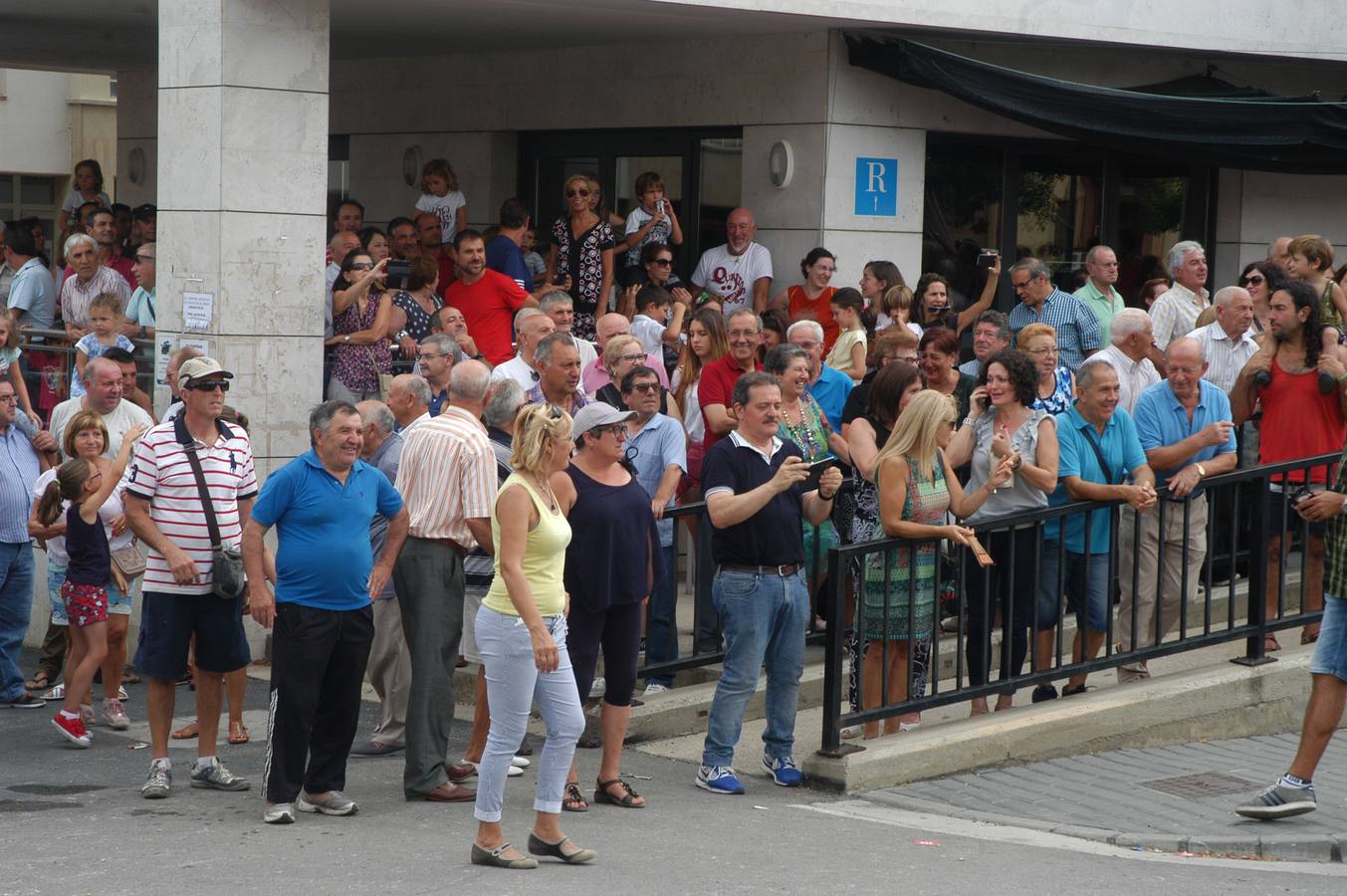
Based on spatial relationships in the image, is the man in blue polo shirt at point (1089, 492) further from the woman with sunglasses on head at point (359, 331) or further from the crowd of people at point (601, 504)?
the woman with sunglasses on head at point (359, 331)

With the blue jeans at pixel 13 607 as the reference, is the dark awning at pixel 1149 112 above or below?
above

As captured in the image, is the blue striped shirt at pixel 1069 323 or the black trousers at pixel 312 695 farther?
the blue striped shirt at pixel 1069 323

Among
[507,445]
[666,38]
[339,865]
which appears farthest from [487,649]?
[666,38]

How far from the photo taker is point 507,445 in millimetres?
7844

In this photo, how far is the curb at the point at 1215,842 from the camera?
7.06 metres

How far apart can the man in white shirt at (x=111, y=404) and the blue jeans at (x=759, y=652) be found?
3816mm

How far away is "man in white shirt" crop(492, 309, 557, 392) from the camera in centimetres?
907

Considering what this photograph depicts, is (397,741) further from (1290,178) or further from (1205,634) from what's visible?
(1290,178)

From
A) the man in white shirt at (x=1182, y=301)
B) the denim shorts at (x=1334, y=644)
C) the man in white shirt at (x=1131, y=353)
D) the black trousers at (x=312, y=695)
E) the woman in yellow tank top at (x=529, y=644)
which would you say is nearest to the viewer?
the woman in yellow tank top at (x=529, y=644)

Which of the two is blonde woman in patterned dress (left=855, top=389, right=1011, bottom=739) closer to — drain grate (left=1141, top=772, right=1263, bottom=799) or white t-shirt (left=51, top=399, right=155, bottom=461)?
drain grate (left=1141, top=772, right=1263, bottom=799)

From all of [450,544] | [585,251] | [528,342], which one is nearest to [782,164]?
[585,251]

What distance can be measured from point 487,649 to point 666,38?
7909 millimetres

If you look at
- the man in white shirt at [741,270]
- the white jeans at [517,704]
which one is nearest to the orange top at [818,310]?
the man in white shirt at [741,270]

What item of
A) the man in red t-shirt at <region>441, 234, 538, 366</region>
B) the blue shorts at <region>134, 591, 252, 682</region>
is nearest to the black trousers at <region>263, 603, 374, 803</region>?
the blue shorts at <region>134, 591, 252, 682</region>
